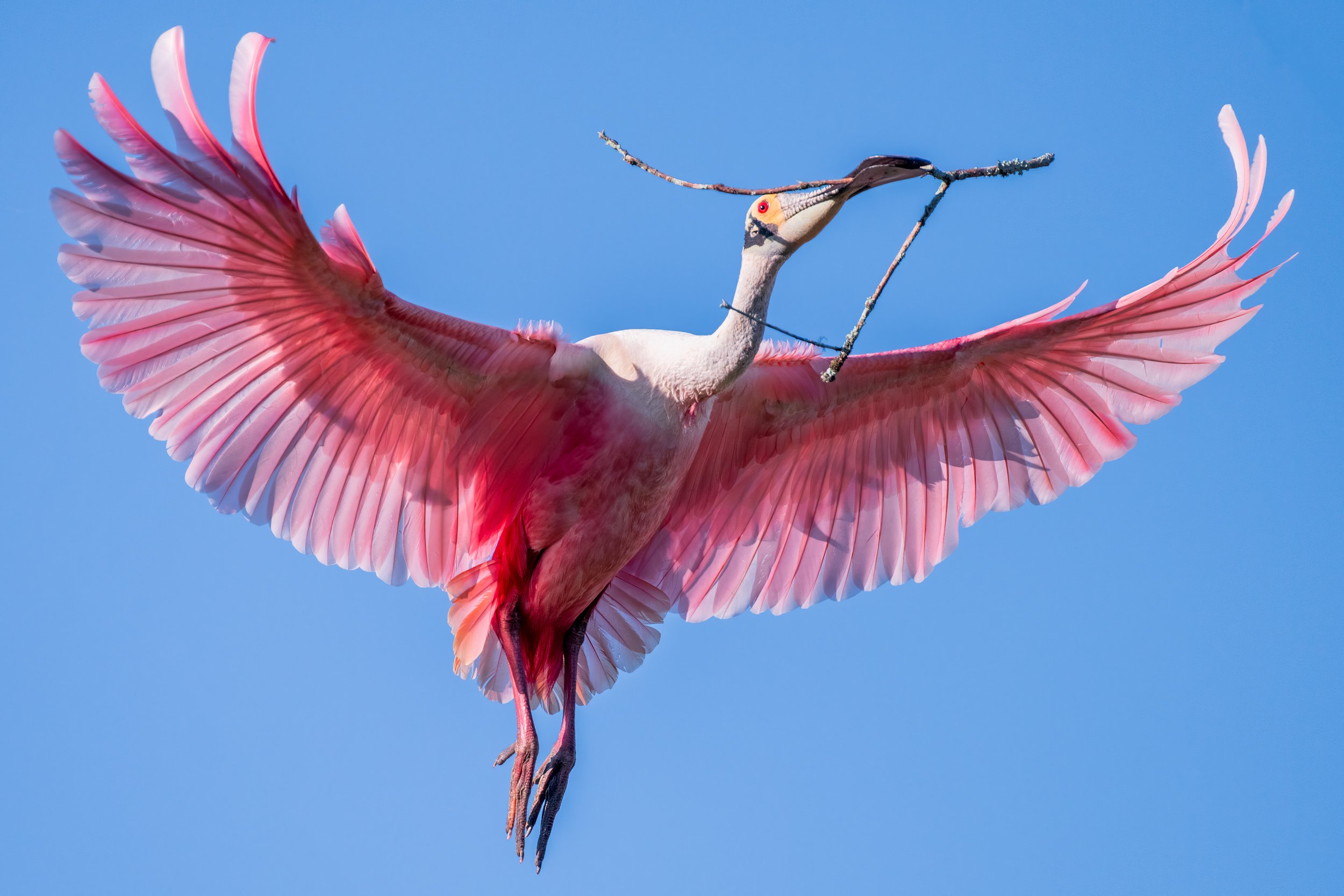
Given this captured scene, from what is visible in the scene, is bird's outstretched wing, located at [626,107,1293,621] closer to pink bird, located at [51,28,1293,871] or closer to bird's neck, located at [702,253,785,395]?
pink bird, located at [51,28,1293,871]

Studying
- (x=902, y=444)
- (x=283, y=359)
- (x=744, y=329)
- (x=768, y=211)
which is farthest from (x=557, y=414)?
(x=902, y=444)

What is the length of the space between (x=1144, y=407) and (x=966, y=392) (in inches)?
41.0

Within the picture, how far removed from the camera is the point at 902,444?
10383 mm

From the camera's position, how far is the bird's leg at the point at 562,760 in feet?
30.0

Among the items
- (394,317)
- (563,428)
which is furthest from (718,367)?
(394,317)

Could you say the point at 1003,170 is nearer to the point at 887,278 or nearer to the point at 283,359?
the point at 887,278

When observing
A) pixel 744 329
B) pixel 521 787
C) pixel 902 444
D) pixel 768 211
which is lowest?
pixel 521 787

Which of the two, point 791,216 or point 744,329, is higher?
point 791,216

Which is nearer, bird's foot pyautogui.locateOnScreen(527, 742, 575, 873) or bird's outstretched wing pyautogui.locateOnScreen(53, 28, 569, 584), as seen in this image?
bird's outstretched wing pyautogui.locateOnScreen(53, 28, 569, 584)

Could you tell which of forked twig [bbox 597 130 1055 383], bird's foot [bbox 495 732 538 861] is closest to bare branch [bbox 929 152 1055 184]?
forked twig [bbox 597 130 1055 383]

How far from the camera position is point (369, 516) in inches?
370

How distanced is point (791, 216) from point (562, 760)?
3.29 metres

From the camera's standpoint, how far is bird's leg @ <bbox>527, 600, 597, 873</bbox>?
9.16 m

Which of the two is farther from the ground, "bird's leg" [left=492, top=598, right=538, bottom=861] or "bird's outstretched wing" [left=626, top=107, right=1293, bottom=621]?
"bird's outstretched wing" [left=626, top=107, right=1293, bottom=621]
